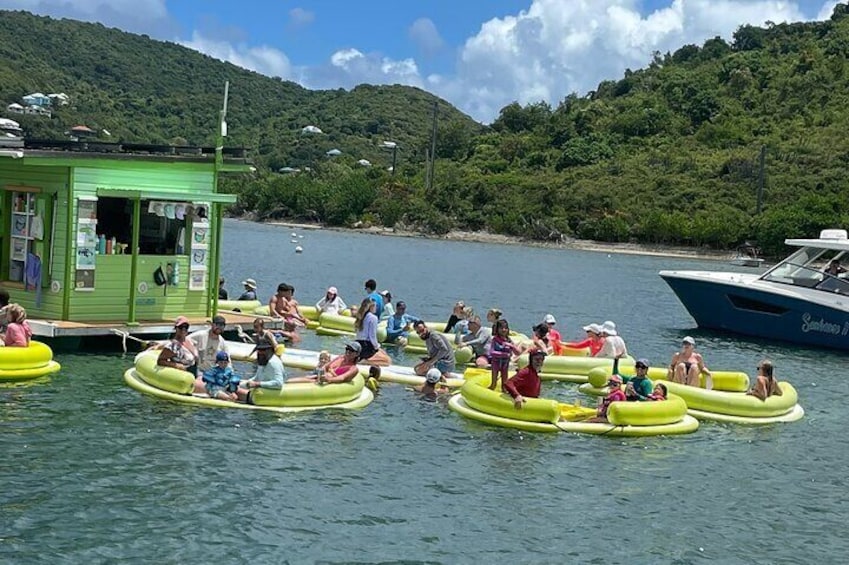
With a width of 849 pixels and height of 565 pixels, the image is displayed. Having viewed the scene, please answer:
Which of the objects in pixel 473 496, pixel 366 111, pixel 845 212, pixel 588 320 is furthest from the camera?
pixel 366 111

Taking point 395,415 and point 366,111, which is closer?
point 395,415

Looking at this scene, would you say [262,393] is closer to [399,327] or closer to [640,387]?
[640,387]

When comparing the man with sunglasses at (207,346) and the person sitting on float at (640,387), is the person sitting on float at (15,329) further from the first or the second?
the person sitting on float at (640,387)

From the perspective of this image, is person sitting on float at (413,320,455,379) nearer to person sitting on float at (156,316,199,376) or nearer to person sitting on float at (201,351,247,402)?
person sitting on float at (201,351,247,402)

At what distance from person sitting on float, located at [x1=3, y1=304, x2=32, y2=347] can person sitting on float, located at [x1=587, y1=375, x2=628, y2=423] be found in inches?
388

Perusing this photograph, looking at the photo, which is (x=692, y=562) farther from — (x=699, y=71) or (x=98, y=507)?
(x=699, y=71)

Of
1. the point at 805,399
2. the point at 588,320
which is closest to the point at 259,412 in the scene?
the point at 805,399

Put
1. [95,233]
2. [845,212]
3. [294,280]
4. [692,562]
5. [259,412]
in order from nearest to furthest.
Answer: [692,562] → [259,412] → [95,233] → [294,280] → [845,212]

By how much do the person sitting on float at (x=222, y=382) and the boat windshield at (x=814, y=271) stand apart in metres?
18.9

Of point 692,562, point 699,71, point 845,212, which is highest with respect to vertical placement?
point 699,71

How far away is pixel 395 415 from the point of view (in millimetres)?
18219

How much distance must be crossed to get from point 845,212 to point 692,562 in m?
78.3

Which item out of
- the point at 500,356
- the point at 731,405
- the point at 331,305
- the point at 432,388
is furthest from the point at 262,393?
the point at 331,305

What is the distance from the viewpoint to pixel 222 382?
17891 mm
